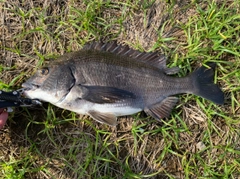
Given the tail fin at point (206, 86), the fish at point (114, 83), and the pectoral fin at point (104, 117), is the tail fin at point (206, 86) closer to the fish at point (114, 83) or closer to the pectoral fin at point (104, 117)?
the fish at point (114, 83)

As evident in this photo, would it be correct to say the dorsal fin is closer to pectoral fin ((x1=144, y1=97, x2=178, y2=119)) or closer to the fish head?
pectoral fin ((x1=144, y1=97, x2=178, y2=119))

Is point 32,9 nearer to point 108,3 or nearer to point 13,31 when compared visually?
point 13,31

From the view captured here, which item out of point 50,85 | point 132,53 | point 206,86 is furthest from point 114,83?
point 206,86

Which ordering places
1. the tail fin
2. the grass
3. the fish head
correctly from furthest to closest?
the grass, the tail fin, the fish head

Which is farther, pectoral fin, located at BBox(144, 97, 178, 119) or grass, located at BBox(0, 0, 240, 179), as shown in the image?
grass, located at BBox(0, 0, 240, 179)

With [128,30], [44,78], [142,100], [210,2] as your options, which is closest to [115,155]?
[142,100]

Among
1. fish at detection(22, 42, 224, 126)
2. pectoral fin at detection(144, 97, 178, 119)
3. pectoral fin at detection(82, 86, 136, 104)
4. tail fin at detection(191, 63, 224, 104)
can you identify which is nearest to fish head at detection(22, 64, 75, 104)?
fish at detection(22, 42, 224, 126)
